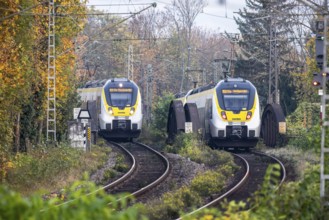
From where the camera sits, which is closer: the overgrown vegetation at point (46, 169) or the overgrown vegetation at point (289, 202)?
the overgrown vegetation at point (289, 202)

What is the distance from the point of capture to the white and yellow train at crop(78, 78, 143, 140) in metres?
44.7

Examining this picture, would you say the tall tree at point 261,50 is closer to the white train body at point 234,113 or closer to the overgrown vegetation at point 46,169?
Answer: the white train body at point 234,113

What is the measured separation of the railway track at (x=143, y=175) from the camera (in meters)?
23.7

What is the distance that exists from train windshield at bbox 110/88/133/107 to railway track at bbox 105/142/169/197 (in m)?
6.60

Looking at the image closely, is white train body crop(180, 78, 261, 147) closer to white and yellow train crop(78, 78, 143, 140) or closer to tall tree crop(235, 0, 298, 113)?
white and yellow train crop(78, 78, 143, 140)

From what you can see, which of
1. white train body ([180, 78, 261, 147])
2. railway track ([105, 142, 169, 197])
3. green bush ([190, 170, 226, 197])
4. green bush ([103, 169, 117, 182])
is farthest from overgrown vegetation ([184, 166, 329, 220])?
white train body ([180, 78, 261, 147])

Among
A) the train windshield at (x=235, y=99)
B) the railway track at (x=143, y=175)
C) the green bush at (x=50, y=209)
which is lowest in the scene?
the railway track at (x=143, y=175)

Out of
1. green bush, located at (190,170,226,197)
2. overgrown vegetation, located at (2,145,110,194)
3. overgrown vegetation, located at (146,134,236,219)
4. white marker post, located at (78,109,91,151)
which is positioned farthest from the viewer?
white marker post, located at (78,109,91,151)

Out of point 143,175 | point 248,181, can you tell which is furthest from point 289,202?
point 143,175

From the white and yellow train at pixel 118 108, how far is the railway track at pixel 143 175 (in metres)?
6.37

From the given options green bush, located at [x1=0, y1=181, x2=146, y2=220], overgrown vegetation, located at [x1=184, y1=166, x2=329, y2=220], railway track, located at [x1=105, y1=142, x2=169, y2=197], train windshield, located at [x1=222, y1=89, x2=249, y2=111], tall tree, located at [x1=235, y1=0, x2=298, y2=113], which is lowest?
railway track, located at [x1=105, y1=142, x2=169, y2=197]

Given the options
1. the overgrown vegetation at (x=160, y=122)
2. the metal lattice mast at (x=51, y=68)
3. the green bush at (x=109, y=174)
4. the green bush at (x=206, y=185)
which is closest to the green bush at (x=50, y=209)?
the green bush at (x=206, y=185)

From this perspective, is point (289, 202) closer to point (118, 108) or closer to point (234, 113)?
point (234, 113)

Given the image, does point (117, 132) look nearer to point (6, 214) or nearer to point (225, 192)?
point (225, 192)
